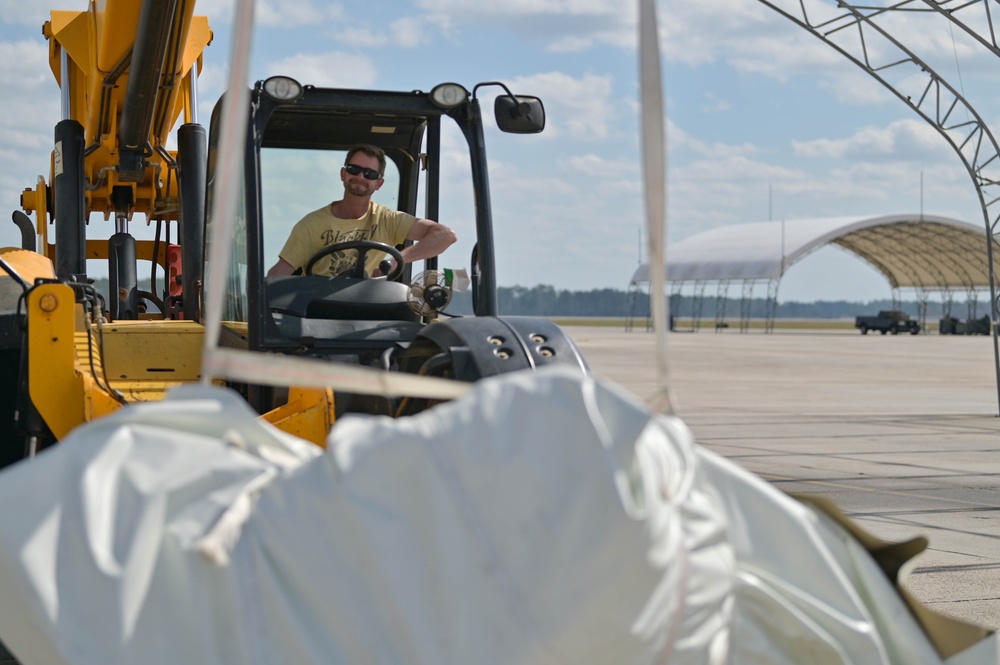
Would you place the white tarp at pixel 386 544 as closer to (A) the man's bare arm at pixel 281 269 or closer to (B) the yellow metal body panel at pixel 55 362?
(B) the yellow metal body panel at pixel 55 362

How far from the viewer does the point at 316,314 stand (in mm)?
4730

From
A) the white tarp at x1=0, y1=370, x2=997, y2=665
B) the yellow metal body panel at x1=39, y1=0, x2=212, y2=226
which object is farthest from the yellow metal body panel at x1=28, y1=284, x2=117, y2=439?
the white tarp at x1=0, y1=370, x2=997, y2=665

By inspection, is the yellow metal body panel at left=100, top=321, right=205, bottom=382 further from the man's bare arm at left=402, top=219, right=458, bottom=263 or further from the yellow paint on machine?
the man's bare arm at left=402, top=219, right=458, bottom=263

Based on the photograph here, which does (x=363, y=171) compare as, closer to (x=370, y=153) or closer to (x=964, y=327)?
(x=370, y=153)

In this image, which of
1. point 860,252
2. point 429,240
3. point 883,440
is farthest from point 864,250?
point 429,240

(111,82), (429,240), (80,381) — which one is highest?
(111,82)

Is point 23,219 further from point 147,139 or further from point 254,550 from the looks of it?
point 254,550

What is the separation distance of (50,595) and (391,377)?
2.30 feet

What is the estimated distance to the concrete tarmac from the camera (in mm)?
6676

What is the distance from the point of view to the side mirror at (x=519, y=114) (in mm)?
4895

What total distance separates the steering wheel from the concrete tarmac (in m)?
1.45

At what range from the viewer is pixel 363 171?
506 centimetres

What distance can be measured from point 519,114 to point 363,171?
71 centimetres

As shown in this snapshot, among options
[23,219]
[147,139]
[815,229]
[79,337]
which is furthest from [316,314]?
[815,229]
